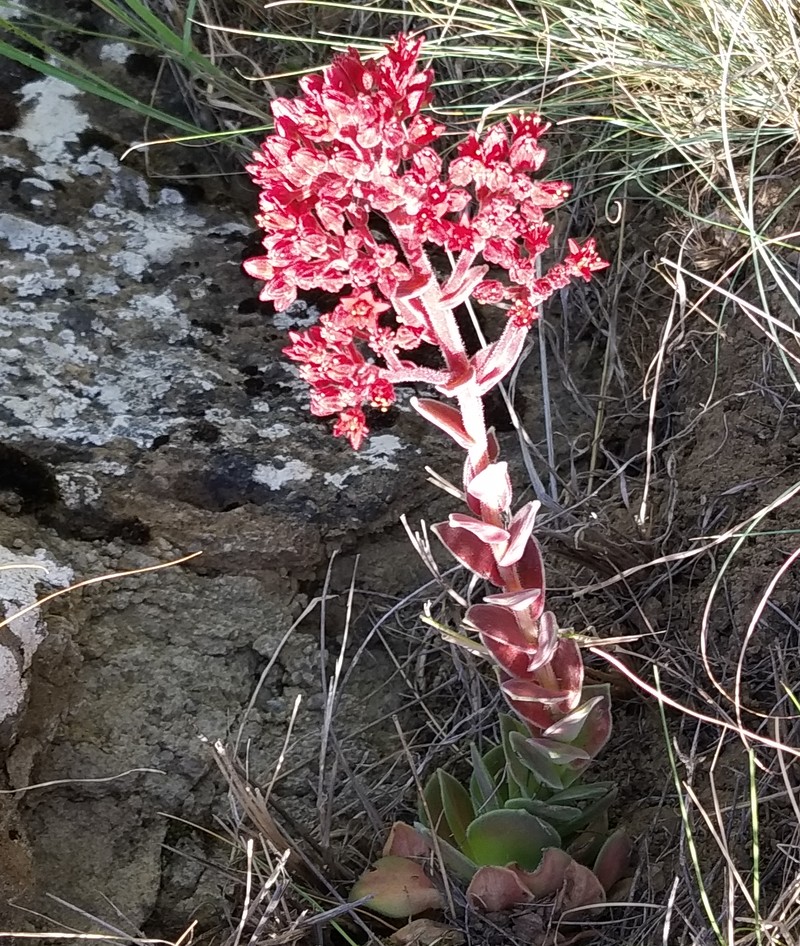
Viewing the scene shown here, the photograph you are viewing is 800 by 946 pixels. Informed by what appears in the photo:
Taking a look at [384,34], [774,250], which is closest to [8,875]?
Result: [774,250]

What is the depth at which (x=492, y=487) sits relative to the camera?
117 centimetres

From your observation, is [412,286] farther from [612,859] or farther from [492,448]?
[612,859]

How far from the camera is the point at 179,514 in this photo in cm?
165

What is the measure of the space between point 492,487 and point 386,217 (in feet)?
1.18

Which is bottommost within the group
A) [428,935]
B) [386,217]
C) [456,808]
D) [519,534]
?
[428,935]

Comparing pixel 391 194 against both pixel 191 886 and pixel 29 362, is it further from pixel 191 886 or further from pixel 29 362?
pixel 191 886

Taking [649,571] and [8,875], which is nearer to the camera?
[8,875]

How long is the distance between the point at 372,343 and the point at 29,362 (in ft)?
2.83

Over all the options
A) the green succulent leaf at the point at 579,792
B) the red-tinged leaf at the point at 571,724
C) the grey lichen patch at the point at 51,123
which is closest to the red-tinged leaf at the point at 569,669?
the red-tinged leaf at the point at 571,724

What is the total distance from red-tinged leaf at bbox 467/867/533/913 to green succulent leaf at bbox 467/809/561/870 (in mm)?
29

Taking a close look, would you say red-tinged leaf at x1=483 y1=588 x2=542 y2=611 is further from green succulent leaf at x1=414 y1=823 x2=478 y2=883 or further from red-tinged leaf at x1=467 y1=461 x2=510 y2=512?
green succulent leaf at x1=414 y1=823 x2=478 y2=883

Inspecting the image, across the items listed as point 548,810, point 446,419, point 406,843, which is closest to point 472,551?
point 446,419

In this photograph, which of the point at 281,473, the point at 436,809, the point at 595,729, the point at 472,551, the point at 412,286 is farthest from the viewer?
the point at 281,473

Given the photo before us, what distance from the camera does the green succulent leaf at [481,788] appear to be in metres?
1.38
